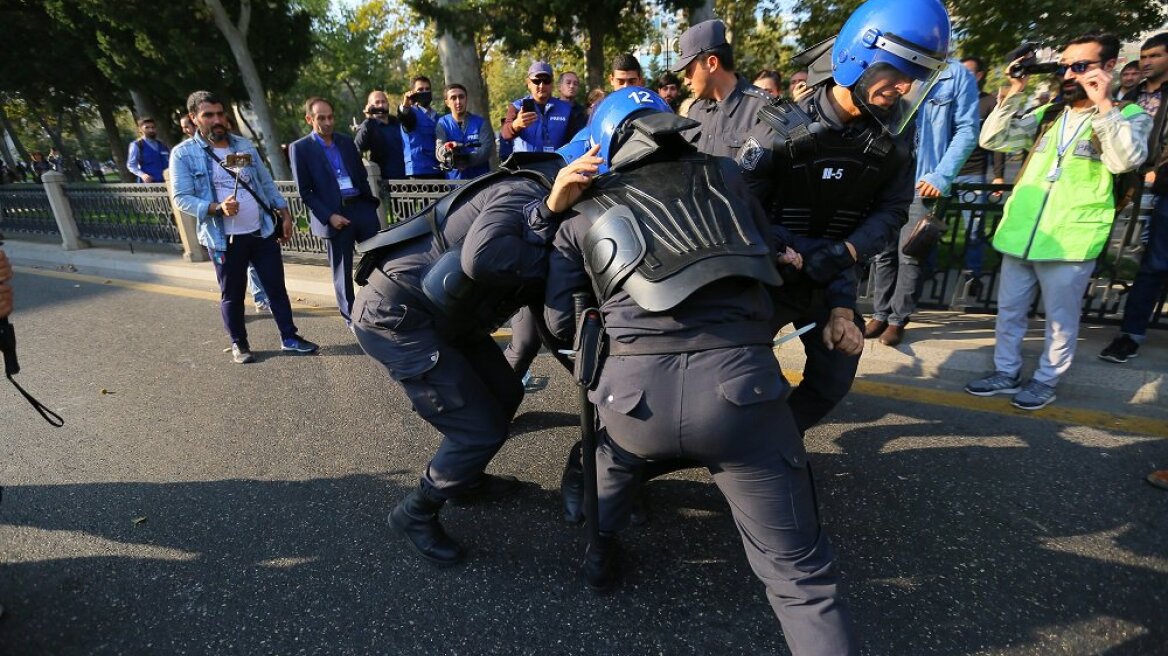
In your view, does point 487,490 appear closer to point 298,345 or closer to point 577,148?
point 577,148

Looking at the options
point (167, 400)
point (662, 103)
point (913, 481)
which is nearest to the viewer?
point (662, 103)

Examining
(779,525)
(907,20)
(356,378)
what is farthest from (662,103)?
(356,378)

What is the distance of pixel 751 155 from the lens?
2322 mm

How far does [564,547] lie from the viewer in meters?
2.42

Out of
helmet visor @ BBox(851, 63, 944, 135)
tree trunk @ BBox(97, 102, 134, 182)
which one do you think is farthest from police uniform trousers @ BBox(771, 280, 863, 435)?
tree trunk @ BBox(97, 102, 134, 182)

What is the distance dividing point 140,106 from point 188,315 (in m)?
15.7

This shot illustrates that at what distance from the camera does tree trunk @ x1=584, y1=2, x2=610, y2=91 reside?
28.6ft

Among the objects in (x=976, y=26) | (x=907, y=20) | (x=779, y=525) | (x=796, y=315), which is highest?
(x=976, y=26)

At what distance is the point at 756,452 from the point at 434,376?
4.06 feet

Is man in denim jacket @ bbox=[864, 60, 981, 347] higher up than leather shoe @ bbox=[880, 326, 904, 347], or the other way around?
man in denim jacket @ bbox=[864, 60, 981, 347]

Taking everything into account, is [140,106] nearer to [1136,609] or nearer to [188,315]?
[188,315]

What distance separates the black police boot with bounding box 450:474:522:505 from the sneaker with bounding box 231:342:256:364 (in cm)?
277

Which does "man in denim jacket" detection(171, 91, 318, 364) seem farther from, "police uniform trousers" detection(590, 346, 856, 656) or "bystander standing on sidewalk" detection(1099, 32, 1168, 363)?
"bystander standing on sidewalk" detection(1099, 32, 1168, 363)

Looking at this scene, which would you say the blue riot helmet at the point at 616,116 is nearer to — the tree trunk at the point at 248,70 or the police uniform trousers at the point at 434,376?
the police uniform trousers at the point at 434,376
